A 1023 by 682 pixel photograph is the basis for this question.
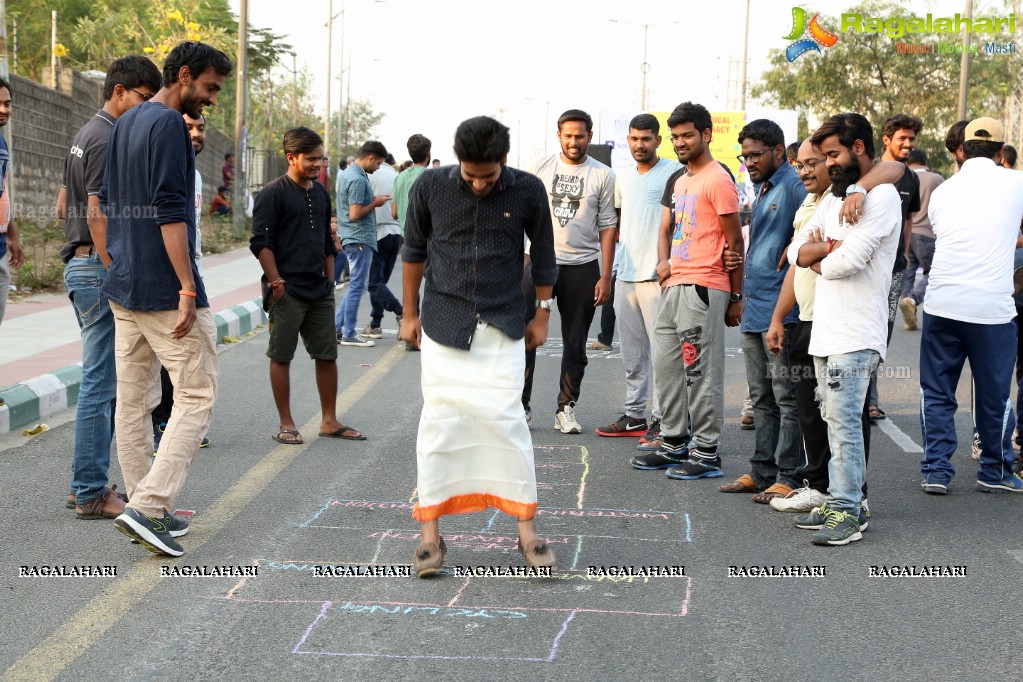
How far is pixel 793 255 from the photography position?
217 inches

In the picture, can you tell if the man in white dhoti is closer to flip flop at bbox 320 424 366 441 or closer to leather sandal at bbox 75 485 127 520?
leather sandal at bbox 75 485 127 520

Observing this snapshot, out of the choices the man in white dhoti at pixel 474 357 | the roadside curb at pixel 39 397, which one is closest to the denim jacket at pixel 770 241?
the man in white dhoti at pixel 474 357

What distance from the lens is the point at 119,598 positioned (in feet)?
14.6

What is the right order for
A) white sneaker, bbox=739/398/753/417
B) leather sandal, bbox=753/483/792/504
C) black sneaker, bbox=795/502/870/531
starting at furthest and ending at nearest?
white sneaker, bbox=739/398/753/417
leather sandal, bbox=753/483/792/504
black sneaker, bbox=795/502/870/531

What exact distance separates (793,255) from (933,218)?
149cm

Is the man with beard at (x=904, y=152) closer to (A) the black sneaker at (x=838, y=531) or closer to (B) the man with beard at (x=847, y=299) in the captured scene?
(B) the man with beard at (x=847, y=299)

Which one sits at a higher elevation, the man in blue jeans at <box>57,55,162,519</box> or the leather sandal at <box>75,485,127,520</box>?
the man in blue jeans at <box>57,55,162,519</box>

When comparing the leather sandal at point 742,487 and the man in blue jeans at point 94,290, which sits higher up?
the man in blue jeans at point 94,290

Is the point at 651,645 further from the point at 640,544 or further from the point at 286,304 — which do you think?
the point at 286,304

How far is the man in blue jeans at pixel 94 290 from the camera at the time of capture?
557 centimetres

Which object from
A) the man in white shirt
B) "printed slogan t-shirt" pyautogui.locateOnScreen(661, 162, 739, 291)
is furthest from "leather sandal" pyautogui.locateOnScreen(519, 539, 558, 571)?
the man in white shirt

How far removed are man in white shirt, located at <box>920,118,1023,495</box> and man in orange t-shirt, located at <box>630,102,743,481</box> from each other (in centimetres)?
110

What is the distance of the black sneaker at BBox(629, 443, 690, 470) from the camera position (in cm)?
688

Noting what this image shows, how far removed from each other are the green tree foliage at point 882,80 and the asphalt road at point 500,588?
3245 centimetres
